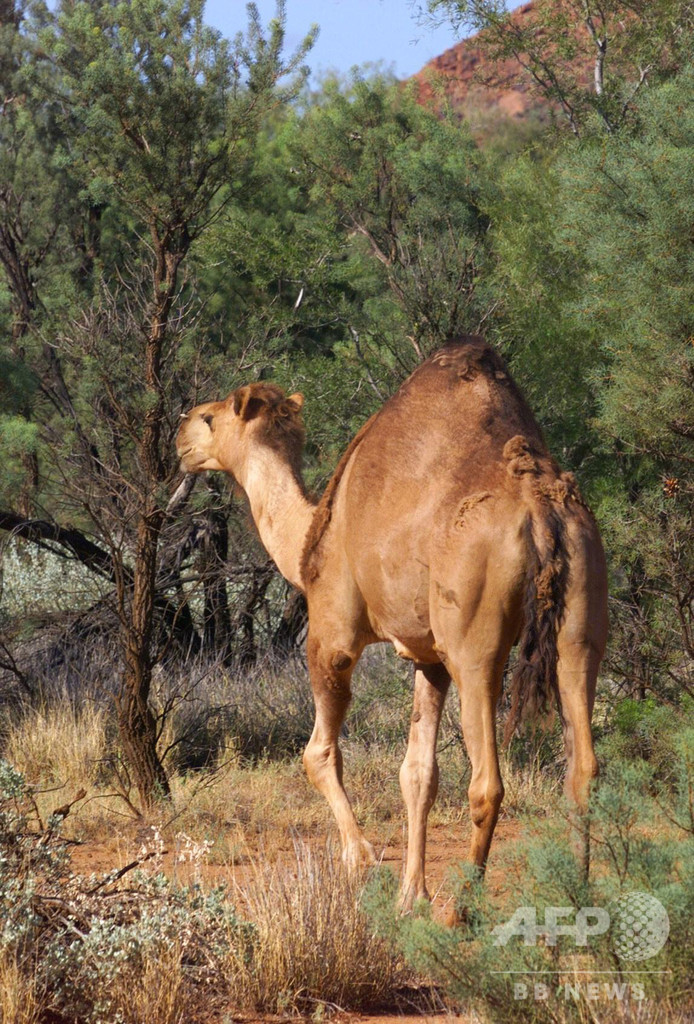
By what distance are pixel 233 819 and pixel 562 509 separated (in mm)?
4136

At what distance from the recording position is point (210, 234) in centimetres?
1486

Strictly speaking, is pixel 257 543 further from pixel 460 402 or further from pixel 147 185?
pixel 460 402

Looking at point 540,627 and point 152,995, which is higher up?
point 540,627

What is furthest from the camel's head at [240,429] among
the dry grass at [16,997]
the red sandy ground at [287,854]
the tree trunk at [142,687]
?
the dry grass at [16,997]

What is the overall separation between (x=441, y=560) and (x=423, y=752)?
154cm

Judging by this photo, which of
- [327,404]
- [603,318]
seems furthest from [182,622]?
[603,318]

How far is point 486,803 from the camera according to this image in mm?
5402

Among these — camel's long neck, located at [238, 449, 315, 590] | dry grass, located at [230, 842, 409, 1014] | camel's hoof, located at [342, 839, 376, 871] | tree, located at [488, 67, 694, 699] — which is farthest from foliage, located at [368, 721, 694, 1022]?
tree, located at [488, 67, 694, 699]

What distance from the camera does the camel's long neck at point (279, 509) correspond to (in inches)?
296

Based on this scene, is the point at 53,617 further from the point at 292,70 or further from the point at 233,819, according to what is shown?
the point at 292,70

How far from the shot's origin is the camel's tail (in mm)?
5285

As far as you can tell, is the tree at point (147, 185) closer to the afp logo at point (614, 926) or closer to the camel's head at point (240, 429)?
the camel's head at point (240, 429)

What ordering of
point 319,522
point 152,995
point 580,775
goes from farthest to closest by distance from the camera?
point 319,522 < point 580,775 < point 152,995

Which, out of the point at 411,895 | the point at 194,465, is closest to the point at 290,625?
the point at 194,465
